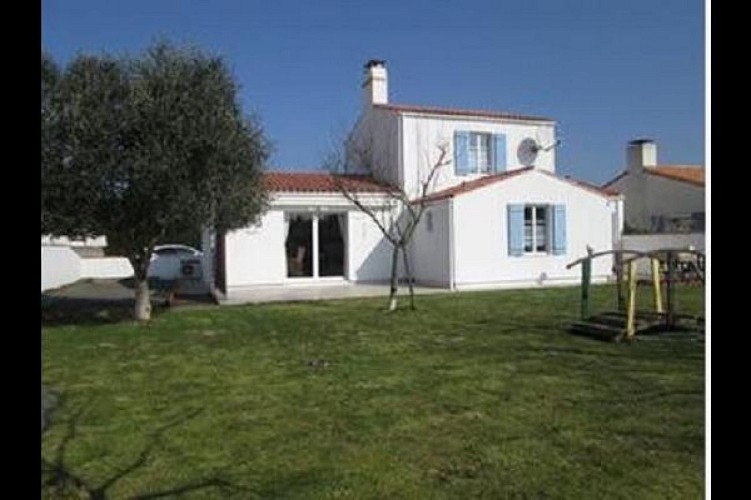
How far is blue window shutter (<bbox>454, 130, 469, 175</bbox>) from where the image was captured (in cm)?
2416

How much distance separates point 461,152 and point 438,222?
4.02m

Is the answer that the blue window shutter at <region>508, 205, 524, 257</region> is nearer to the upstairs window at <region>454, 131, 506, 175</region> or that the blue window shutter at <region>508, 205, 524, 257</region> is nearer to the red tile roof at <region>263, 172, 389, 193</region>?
the upstairs window at <region>454, 131, 506, 175</region>

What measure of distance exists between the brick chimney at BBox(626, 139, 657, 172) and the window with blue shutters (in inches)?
373

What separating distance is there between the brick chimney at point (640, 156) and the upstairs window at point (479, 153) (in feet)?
24.6

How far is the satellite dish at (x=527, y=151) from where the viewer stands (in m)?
25.3

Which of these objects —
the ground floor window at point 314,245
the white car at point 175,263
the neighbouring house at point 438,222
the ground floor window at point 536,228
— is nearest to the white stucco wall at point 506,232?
the neighbouring house at point 438,222

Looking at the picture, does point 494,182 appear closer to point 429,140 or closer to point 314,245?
point 429,140

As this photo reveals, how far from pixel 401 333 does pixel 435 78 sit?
5.88 m

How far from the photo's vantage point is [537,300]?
16.3m

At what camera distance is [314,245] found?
21719 mm

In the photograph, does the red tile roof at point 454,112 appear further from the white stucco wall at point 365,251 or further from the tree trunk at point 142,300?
the tree trunk at point 142,300

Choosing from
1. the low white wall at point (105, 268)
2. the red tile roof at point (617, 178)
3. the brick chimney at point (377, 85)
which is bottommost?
the low white wall at point (105, 268)
